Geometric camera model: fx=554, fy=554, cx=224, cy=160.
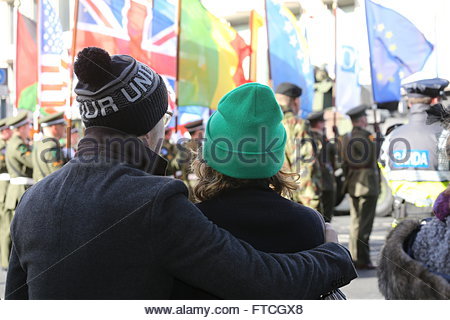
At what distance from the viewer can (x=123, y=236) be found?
4.00 ft

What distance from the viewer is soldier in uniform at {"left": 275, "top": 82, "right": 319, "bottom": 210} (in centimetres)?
577

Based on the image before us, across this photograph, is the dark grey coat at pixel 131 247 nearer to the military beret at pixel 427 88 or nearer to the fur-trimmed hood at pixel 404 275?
the fur-trimmed hood at pixel 404 275

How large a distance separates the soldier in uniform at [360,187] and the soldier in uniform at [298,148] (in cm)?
61

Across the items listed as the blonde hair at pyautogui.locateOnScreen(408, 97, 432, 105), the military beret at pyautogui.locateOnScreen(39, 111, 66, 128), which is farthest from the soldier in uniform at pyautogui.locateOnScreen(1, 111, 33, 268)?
the blonde hair at pyautogui.locateOnScreen(408, 97, 432, 105)

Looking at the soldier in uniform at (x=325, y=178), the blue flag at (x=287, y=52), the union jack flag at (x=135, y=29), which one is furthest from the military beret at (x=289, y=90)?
the blue flag at (x=287, y=52)

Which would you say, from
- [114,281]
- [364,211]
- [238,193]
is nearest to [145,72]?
[238,193]

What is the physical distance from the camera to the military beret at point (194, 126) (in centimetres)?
911

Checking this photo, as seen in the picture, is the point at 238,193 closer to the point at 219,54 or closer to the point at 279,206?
the point at 279,206

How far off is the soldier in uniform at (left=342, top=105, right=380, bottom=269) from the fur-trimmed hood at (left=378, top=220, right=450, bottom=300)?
4.43 metres

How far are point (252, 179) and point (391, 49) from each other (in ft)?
19.7

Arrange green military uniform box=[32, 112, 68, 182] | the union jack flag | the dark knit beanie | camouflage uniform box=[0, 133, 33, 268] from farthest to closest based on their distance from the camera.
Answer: the union jack flag
camouflage uniform box=[0, 133, 33, 268]
green military uniform box=[32, 112, 68, 182]
the dark knit beanie

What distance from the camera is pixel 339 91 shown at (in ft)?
31.8

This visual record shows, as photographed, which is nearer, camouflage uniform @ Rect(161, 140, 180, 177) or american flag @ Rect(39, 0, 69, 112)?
american flag @ Rect(39, 0, 69, 112)

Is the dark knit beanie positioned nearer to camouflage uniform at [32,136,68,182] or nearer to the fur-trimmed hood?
the fur-trimmed hood
